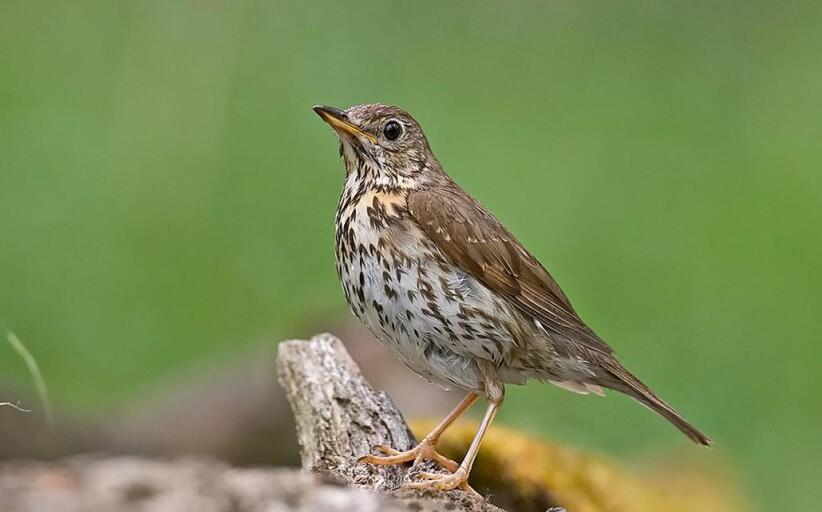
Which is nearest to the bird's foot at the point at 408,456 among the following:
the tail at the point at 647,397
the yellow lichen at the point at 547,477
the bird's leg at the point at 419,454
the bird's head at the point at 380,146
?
the bird's leg at the point at 419,454

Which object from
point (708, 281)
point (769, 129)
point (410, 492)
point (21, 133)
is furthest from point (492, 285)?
point (769, 129)

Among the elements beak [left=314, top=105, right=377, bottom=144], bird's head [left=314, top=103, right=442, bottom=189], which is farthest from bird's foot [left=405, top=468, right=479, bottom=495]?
beak [left=314, top=105, right=377, bottom=144]

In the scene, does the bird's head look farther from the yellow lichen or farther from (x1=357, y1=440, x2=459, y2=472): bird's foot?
the yellow lichen

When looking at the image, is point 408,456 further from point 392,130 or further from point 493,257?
point 392,130

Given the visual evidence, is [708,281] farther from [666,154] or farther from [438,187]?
[438,187]

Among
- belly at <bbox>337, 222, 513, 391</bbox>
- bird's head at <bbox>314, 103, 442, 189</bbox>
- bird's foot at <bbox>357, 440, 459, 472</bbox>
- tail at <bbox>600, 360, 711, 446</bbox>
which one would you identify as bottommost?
bird's foot at <bbox>357, 440, 459, 472</bbox>

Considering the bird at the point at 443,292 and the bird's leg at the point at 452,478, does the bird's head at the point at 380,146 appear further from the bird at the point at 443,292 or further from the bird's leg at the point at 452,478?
the bird's leg at the point at 452,478
